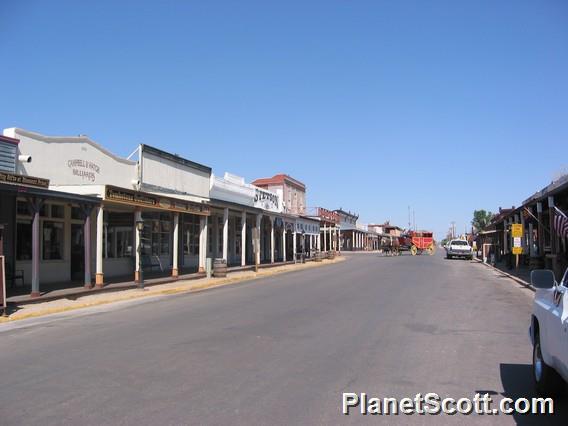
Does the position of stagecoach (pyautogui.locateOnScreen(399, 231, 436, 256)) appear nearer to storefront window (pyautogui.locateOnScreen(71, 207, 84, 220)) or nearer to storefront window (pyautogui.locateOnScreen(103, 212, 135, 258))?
storefront window (pyautogui.locateOnScreen(103, 212, 135, 258))

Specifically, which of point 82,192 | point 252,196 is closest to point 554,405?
point 82,192

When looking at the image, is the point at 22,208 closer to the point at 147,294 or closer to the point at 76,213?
the point at 76,213

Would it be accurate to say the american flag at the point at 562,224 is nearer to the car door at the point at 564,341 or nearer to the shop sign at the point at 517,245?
the car door at the point at 564,341

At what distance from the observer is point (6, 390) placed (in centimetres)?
687

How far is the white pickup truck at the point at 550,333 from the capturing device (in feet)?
17.0

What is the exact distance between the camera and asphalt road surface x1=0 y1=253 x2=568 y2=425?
5.97m

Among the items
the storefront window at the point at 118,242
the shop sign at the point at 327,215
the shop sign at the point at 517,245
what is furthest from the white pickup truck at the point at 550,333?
the shop sign at the point at 327,215

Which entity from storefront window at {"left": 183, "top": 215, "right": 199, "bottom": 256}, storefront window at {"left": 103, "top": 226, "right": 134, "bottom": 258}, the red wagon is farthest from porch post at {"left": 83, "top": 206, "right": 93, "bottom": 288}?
the red wagon

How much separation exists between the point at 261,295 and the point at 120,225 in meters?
9.14

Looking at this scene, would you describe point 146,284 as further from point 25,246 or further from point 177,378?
point 177,378

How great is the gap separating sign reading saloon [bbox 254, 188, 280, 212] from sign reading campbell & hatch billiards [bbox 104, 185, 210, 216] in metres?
15.2

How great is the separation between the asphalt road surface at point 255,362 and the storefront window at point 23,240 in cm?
578

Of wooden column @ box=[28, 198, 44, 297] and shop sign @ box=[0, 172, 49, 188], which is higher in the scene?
shop sign @ box=[0, 172, 49, 188]

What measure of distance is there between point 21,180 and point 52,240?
18.0 feet
